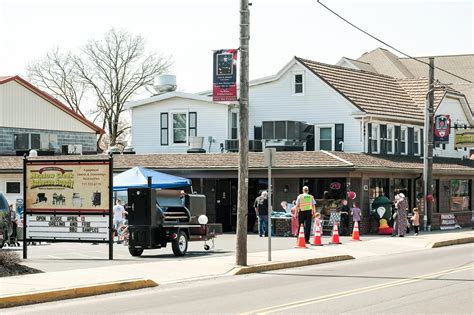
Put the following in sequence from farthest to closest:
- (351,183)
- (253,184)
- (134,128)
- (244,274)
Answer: (134,128), (253,184), (351,183), (244,274)

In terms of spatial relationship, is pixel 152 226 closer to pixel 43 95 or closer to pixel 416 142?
pixel 416 142

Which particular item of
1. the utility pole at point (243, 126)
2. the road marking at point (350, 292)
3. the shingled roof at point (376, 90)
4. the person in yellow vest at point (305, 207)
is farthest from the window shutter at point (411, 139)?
the utility pole at point (243, 126)

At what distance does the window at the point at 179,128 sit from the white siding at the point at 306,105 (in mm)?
3509

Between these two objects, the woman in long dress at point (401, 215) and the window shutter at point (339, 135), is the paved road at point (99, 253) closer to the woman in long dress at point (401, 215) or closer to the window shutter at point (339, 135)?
the woman in long dress at point (401, 215)

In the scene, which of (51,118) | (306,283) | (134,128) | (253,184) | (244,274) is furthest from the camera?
(51,118)

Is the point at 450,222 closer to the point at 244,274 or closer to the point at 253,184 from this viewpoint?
the point at 253,184

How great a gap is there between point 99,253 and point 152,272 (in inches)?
263

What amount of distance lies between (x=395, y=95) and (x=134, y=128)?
45.9ft

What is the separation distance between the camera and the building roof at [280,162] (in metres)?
36.8

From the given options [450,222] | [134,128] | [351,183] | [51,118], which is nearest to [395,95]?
[450,222]

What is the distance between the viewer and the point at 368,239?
33750 mm

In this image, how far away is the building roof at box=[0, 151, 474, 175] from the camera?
121 ft

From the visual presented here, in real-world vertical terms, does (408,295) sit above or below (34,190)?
below

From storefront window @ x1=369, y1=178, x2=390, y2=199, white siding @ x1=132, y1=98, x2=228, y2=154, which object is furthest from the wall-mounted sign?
white siding @ x1=132, y1=98, x2=228, y2=154
